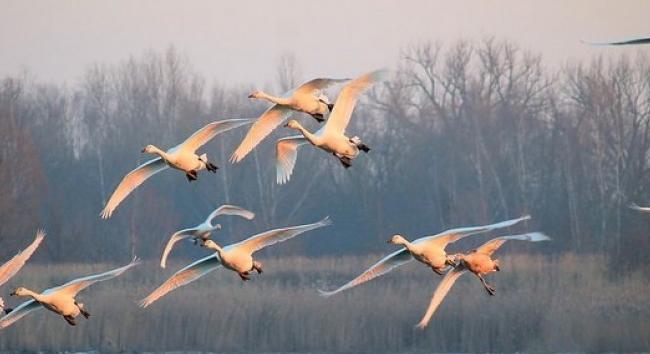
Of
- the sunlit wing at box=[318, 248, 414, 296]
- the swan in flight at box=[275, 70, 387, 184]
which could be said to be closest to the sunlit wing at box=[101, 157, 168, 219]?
the swan in flight at box=[275, 70, 387, 184]

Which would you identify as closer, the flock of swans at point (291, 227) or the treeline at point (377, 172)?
the flock of swans at point (291, 227)

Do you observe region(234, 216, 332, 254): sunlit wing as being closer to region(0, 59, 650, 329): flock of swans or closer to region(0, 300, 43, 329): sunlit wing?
region(0, 59, 650, 329): flock of swans

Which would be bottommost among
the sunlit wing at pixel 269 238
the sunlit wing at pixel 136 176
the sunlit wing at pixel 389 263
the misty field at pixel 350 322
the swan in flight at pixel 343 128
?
the misty field at pixel 350 322

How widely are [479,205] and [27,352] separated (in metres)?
19.6

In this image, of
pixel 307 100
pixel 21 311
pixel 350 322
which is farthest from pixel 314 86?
pixel 350 322

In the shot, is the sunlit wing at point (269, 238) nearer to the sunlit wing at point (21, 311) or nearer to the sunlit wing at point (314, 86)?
the sunlit wing at point (314, 86)

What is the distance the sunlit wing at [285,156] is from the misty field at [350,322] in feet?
34.3

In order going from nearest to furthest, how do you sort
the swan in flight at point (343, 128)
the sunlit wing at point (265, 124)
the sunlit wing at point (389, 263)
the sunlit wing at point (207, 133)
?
the swan in flight at point (343, 128) → the sunlit wing at point (207, 133) → the sunlit wing at point (389, 263) → the sunlit wing at point (265, 124)

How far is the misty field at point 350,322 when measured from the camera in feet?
96.8

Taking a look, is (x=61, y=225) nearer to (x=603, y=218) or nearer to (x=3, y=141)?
(x=3, y=141)

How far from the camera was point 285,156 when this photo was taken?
1938 cm

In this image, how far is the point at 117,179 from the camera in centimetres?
5712

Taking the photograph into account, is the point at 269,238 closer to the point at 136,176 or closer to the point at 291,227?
the point at 291,227

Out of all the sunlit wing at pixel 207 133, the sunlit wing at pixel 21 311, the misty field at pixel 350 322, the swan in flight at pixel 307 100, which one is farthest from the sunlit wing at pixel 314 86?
the misty field at pixel 350 322
